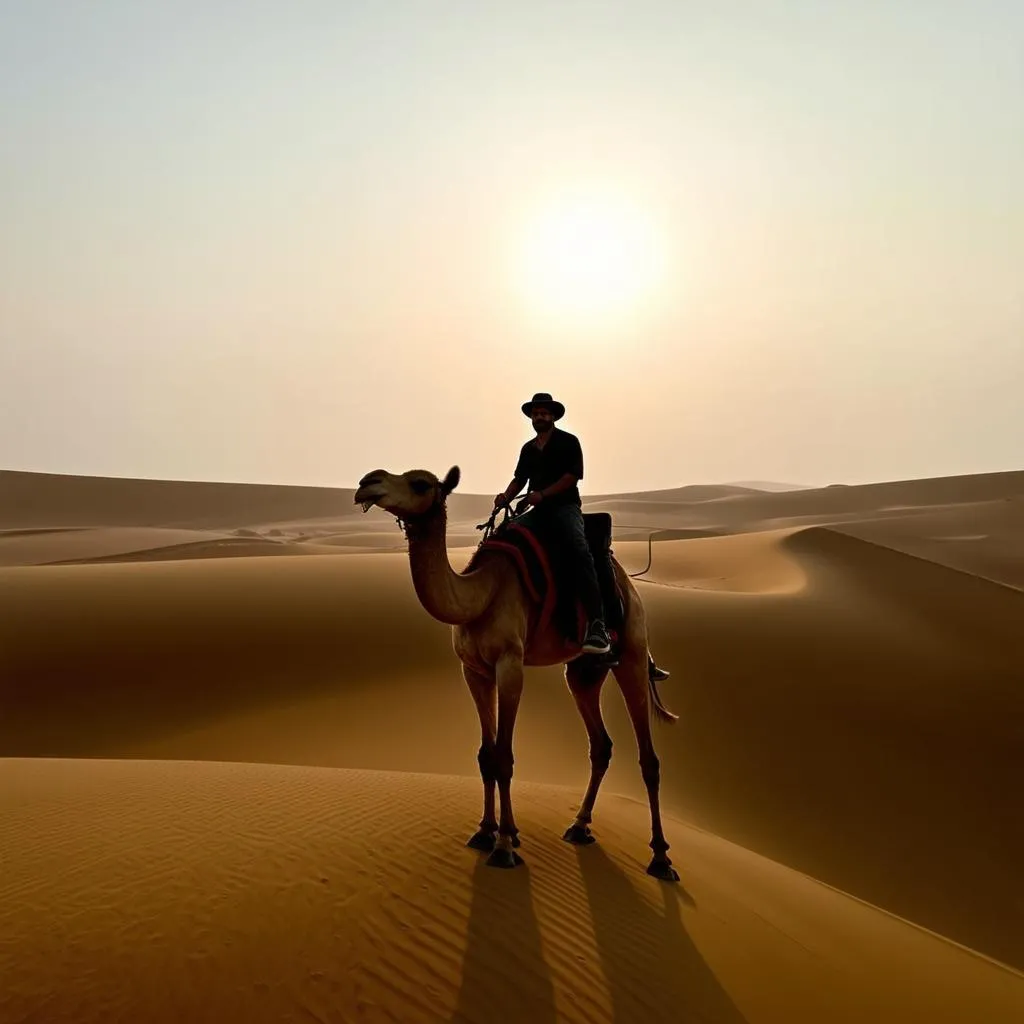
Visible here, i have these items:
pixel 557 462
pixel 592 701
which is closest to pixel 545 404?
pixel 557 462

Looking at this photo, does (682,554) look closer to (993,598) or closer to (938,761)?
(993,598)

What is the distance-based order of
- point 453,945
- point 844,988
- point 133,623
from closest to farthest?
point 453,945
point 844,988
point 133,623

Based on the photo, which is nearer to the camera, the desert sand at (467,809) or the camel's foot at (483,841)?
the desert sand at (467,809)

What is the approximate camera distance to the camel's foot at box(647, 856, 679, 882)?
6062mm

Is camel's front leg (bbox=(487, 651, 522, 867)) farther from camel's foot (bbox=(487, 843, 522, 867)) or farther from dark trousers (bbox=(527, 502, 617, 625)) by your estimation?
dark trousers (bbox=(527, 502, 617, 625))

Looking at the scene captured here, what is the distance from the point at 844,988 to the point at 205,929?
13.6 feet

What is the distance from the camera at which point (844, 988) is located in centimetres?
507

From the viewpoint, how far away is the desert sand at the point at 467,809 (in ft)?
13.0

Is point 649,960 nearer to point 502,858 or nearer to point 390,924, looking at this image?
point 502,858

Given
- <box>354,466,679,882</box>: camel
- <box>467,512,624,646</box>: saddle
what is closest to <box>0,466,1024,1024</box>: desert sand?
<box>354,466,679,882</box>: camel

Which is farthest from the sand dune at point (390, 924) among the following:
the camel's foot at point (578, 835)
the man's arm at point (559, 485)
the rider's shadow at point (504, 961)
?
the man's arm at point (559, 485)

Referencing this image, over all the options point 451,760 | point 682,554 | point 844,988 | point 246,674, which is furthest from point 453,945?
point 682,554

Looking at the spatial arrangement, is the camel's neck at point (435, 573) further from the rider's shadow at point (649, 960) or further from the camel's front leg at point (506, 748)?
the rider's shadow at point (649, 960)

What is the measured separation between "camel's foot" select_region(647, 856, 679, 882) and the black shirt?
308cm
